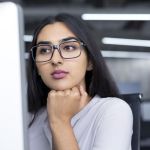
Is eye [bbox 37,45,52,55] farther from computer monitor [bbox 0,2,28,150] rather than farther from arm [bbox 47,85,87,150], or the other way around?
computer monitor [bbox 0,2,28,150]

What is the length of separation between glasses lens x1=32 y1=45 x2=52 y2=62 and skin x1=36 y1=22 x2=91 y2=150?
1cm

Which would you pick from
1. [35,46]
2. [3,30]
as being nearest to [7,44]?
[3,30]

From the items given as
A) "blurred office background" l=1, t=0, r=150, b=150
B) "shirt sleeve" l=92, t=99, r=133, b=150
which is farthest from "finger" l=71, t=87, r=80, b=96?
"blurred office background" l=1, t=0, r=150, b=150

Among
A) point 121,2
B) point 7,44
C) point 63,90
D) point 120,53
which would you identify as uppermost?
point 121,2

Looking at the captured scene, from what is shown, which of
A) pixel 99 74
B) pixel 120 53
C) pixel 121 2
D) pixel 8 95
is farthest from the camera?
pixel 120 53

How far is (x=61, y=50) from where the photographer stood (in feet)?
2.56

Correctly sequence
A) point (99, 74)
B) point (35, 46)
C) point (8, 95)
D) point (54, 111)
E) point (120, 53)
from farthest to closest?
point (120, 53) → point (99, 74) → point (35, 46) → point (54, 111) → point (8, 95)

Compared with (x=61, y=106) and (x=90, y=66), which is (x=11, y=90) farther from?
(x=90, y=66)

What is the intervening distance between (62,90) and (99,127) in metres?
0.13

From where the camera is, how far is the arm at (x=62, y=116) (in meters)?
0.73

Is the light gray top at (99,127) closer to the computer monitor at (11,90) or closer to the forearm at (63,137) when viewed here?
the forearm at (63,137)

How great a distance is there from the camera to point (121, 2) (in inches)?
201

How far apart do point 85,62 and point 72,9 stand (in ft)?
15.0

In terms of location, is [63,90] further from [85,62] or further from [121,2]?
[121,2]
